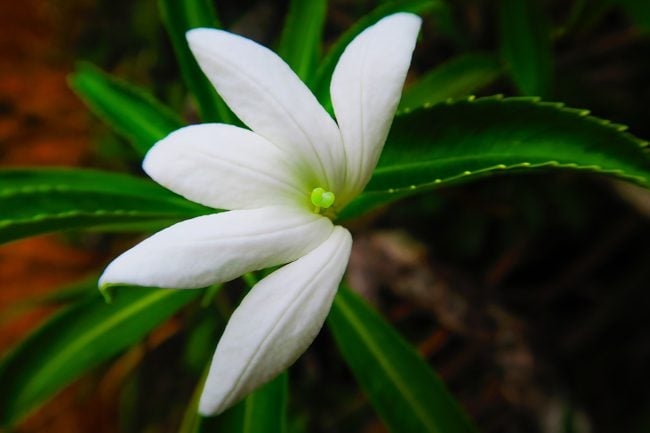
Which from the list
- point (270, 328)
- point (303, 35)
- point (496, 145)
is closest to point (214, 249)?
point (270, 328)

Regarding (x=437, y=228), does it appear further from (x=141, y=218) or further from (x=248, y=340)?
(x=248, y=340)

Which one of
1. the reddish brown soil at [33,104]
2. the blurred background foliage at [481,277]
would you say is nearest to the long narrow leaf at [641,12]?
the blurred background foliage at [481,277]

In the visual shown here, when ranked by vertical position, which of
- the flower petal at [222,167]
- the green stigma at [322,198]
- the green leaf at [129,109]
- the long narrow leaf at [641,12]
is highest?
the long narrow leaf at [641,12]

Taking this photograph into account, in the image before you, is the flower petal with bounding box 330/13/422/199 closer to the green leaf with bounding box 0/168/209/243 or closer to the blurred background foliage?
the green leaf with bounding box 0/168/209/243

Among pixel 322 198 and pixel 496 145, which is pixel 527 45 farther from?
pixel 322 198

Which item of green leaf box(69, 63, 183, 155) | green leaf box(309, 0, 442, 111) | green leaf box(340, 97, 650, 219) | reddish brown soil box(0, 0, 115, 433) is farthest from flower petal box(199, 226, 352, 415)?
reddish brown soil box(0, 0, 115, 433)

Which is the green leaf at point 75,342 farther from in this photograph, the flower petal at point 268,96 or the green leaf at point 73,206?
the flower petal at point 268,96
